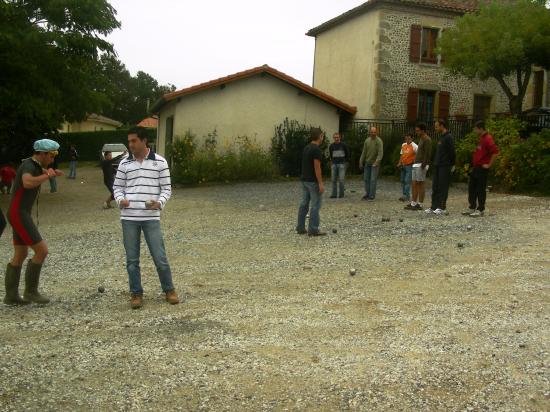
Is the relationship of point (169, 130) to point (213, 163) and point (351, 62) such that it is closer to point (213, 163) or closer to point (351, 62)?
point (213, 163)

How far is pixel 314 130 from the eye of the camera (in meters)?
10.3

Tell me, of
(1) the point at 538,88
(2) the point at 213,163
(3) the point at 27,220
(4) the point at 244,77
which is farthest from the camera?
(1) the point at 538,88

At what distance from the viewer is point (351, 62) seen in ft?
98.3

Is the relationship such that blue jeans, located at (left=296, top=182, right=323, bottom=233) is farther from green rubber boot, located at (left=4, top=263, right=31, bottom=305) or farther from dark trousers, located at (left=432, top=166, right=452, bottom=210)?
green rubber boot, located at (left=4, top=263, right=31, bottom=305)

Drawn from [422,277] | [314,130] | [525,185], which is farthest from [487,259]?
[525,185]

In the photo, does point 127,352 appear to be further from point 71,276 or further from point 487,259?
point 487,259

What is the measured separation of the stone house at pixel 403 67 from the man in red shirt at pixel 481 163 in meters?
15.6

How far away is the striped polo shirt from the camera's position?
6285 mm

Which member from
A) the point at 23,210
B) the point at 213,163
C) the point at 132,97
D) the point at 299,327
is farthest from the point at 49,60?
the point at 132,97

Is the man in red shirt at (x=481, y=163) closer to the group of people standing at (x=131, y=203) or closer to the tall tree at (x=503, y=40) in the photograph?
the group of people standing at (x=131, y=203)

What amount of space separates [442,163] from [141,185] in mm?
7469

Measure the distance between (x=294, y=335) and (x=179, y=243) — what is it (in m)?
5.60

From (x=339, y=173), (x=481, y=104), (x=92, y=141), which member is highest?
(x=481, y=104)

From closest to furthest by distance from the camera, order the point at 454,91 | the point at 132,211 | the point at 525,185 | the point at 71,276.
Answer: the point at 132,211 → the point at 71,276 → the point at 525,185 → the point at 454,91
